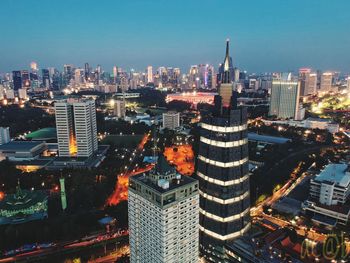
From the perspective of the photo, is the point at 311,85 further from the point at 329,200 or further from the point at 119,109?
the point at 329,200

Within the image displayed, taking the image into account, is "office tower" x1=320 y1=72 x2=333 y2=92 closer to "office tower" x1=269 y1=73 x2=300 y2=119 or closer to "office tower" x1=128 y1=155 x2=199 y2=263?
"office tower" x1=269 y1=73 x2=300 y2=119

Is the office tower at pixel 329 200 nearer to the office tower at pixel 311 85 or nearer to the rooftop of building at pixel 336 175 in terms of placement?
the rooftop of building at pixel 336 175

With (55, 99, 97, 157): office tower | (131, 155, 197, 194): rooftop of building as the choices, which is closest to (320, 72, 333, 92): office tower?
(55, 99, 97, 157): office tower

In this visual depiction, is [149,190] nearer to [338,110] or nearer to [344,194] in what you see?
[344,194]

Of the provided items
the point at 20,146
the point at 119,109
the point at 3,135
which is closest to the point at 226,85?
the point at 20,146

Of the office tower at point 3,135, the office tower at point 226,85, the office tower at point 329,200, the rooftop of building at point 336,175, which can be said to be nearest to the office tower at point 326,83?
the rooftop of building at point 336,175
